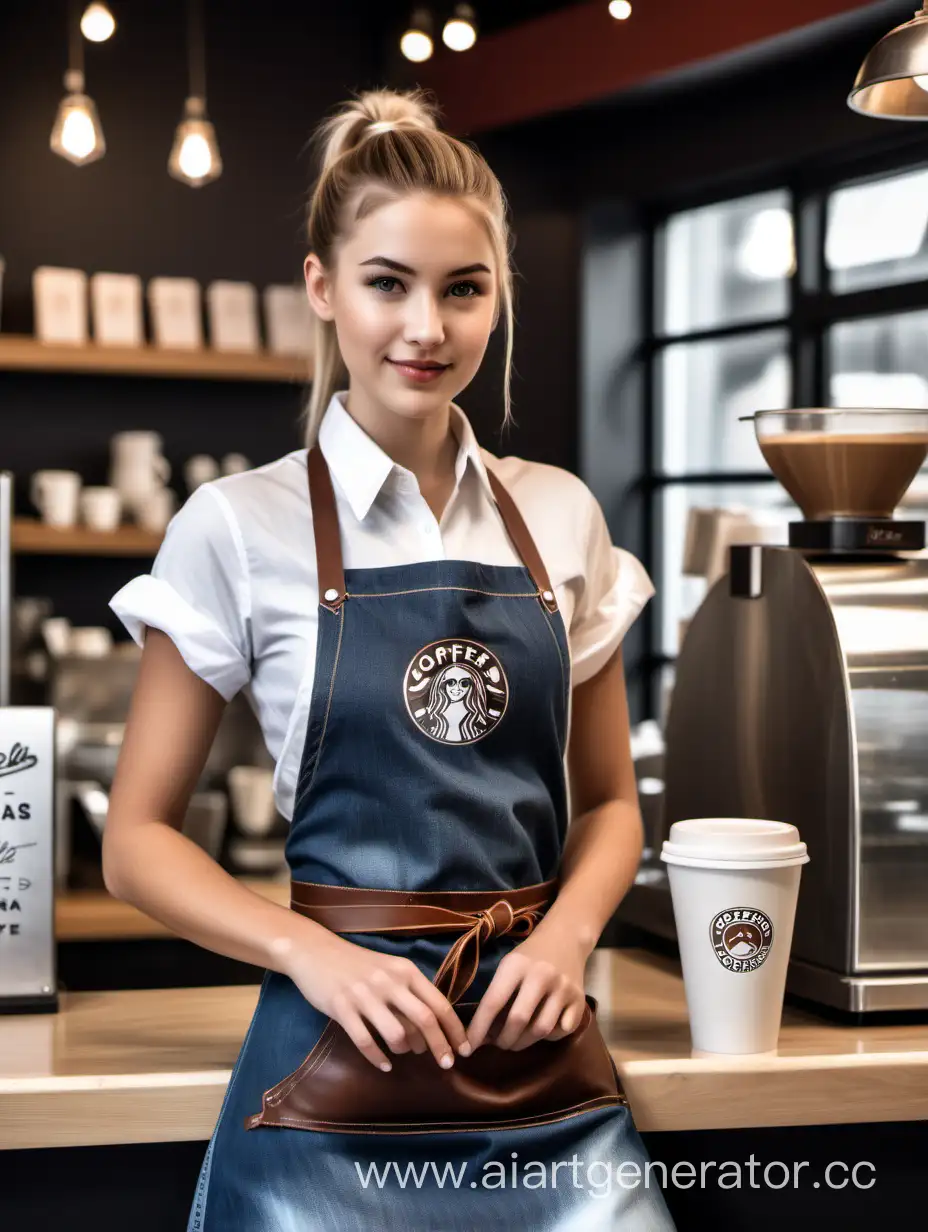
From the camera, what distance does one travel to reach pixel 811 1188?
4.92 ft

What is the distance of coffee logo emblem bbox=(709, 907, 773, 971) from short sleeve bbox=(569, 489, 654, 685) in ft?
0.92

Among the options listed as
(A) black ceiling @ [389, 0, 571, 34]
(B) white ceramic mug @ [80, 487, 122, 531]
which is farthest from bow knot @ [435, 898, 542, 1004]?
(A) black ceiling @ [389, 0, 571, 34]

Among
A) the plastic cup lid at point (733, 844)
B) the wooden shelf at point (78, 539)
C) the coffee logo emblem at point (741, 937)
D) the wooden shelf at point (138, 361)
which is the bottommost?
the coffee logo emblem at point (741, 937)

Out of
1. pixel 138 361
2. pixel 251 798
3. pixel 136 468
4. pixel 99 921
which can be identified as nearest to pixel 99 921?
pixel 99 921

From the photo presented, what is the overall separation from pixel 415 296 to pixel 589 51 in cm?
377

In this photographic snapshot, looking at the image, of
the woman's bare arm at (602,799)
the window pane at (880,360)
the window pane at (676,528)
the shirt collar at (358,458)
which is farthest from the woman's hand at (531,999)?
the window pane at (676,528)

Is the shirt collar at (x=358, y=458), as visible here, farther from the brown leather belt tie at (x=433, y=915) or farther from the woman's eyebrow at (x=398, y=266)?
the brown leather belt tie at (x=433, y=915)

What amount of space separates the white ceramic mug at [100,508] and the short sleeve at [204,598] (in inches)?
140

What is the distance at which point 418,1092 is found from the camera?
4.24ft

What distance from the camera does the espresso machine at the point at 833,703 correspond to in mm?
1578

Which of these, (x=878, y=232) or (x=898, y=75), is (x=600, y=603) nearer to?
(x=898, y=75)

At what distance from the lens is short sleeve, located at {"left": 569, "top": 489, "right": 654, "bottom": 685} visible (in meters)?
1.56

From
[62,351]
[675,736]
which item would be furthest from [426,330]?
[62,351]

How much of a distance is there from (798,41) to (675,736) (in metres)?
2.94
